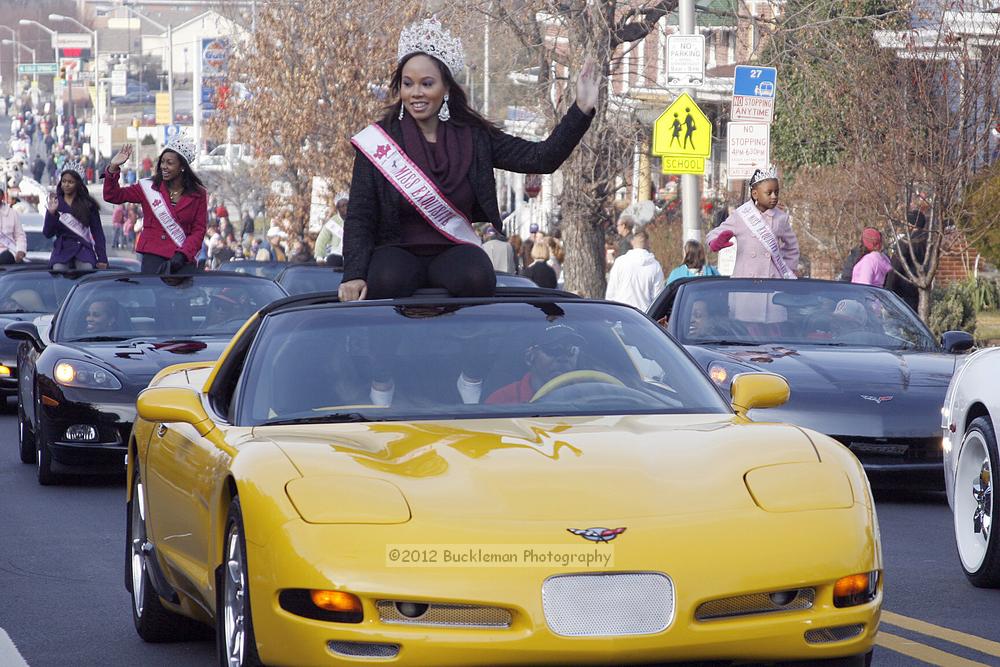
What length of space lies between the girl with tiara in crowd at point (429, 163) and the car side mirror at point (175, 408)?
135 centimetres

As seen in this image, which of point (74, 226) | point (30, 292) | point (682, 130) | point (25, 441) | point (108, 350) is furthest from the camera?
point (682, 130)

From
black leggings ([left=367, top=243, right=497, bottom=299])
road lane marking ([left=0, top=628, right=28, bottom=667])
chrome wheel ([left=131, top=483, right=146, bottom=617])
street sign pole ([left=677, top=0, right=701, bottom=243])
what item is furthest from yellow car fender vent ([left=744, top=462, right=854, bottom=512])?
street sign pole ([left=677, top=0, right=701, bottom=243])

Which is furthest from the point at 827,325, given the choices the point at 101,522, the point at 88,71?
the point at 88,71

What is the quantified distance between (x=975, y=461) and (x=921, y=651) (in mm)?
1810

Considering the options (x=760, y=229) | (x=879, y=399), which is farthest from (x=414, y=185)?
(x=760, y=229)

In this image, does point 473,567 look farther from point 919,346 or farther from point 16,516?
point 919,346

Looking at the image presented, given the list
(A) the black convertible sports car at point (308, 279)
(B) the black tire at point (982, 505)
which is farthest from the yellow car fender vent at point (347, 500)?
(A) the black convertible sports car at point (308, 279)

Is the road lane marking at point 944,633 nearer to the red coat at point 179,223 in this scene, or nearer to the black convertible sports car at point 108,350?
the black convertible sports car at point 108,350

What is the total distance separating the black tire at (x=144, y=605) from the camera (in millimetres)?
6785

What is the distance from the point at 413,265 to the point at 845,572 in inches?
112

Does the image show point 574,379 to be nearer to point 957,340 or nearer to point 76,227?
A: point 957,340

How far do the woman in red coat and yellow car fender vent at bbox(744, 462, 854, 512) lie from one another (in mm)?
9792

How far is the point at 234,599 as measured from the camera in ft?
17.3

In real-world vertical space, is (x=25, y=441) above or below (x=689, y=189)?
below
